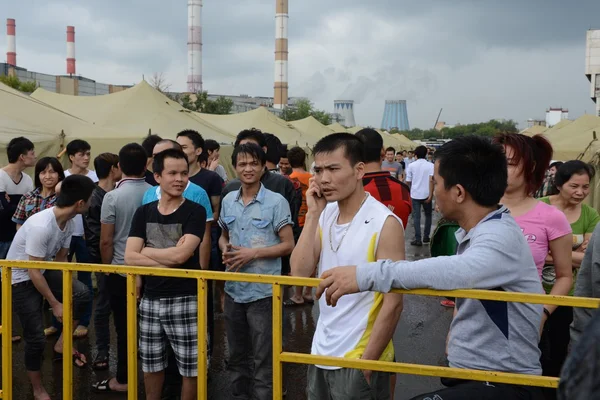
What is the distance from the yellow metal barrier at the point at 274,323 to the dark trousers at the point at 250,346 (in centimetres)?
78

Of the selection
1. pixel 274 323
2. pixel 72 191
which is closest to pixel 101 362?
pixel 72 191

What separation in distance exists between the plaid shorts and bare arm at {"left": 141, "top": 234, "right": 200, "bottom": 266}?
24 cm

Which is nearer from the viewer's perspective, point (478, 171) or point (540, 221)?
point (478, 171)

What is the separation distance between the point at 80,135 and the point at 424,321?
241 inches

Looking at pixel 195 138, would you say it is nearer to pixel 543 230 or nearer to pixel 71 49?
pixel 543 230

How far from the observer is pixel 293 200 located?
5062 millimetres

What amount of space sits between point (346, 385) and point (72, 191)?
8.75ft

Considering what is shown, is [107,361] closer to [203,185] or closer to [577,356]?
[203,185]

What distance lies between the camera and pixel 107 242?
14.6ft

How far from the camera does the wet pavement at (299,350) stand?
4598 millimetres

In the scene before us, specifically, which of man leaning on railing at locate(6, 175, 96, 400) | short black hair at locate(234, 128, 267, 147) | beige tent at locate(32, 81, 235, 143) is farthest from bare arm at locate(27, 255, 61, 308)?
beige tent at locate(32, 81, 235, 143)

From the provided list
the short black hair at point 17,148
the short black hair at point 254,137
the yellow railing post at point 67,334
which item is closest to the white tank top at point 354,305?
the yellow railing post at point 67,334

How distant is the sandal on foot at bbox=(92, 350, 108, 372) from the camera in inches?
193

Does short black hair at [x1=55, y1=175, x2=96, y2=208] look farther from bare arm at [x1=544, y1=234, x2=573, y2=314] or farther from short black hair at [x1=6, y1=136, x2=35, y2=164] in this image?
bare arm at [x1=544, y1=234, x2=573, y2=314]
